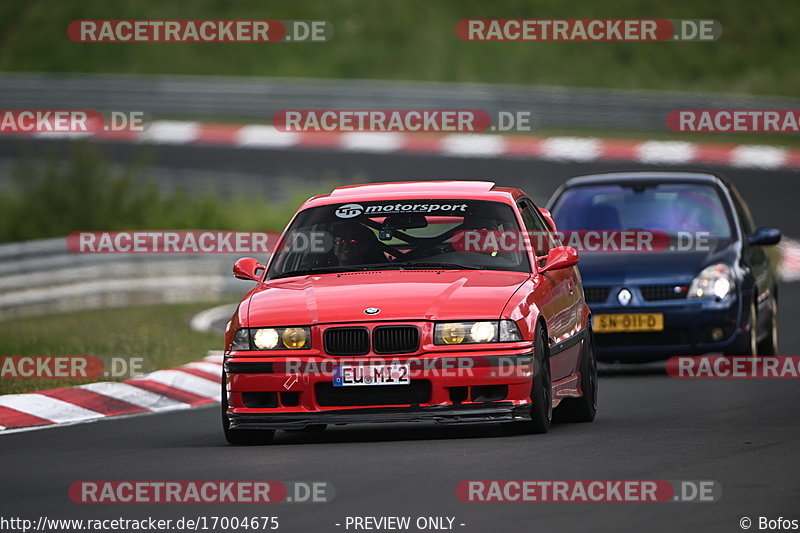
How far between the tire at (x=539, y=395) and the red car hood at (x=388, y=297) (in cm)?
35

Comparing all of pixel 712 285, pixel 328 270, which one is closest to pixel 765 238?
pixel 712 285

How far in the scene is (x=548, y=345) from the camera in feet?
35.0

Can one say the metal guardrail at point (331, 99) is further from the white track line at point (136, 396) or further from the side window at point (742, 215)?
the white track line at point (136, 396)

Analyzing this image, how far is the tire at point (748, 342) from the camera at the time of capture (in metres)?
14.7

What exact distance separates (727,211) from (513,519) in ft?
27.4

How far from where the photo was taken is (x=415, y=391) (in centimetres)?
1012

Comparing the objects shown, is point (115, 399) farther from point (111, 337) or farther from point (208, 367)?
point (111, 337)

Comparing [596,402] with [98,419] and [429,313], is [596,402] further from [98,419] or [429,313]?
[98,419]

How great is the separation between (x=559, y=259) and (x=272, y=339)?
6.41 ft

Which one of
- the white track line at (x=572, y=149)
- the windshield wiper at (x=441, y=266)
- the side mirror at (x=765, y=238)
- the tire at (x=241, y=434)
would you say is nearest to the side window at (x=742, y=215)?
the side mirror at (x=765, y=238)

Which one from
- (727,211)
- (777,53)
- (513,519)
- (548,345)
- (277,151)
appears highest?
(777,53)

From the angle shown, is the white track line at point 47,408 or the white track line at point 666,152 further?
the white track line at point 666,152

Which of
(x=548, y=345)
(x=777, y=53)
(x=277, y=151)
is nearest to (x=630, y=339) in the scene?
(x=548, y=345)

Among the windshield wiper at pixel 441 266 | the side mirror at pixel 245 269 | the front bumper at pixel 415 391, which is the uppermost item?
the side mirror at pixel 245 269
